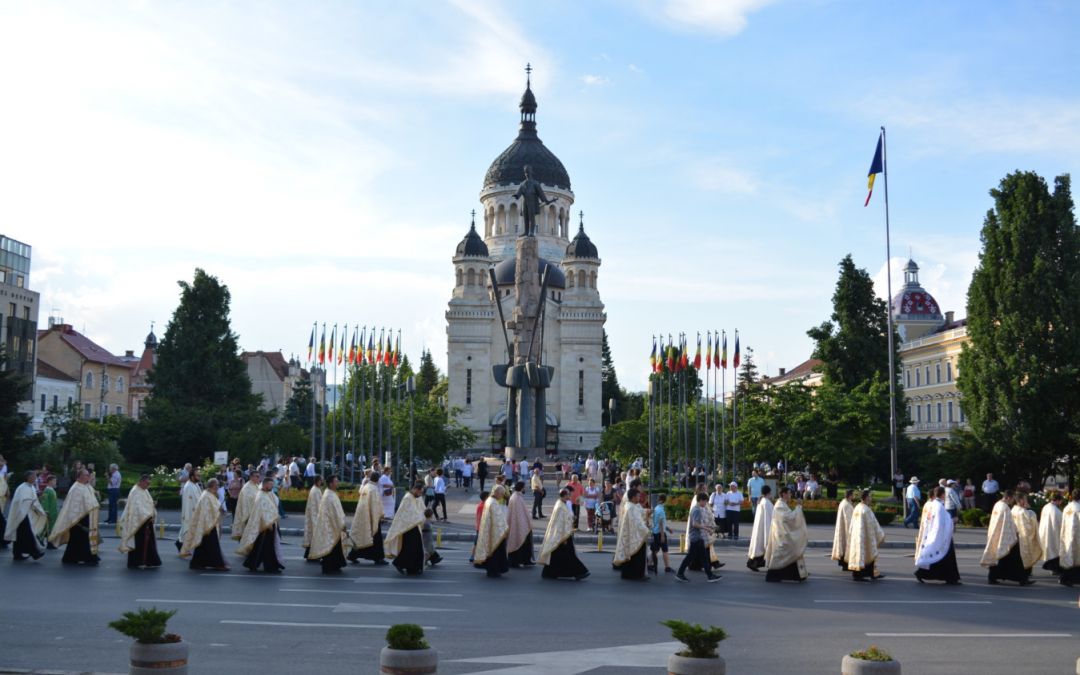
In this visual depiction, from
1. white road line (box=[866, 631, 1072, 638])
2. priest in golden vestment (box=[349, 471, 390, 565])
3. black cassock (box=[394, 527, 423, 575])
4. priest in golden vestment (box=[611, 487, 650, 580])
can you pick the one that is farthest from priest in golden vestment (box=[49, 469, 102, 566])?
white road line (box=[866, 631, 1072, 638])

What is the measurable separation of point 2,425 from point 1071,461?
112ft

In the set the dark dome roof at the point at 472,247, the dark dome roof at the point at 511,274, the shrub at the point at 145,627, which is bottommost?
the shrub at the point at 145,627

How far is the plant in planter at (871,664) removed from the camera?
7.70 metres

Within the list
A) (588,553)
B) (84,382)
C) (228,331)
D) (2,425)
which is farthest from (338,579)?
(84,382)

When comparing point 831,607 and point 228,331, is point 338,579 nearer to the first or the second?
point 831,607

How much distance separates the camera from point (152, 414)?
179 ft

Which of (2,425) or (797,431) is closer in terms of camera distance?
(2,425)

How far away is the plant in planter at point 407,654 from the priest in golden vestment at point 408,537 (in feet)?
28.5

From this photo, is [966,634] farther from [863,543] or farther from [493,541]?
[493,541]

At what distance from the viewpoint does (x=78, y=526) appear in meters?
17.4

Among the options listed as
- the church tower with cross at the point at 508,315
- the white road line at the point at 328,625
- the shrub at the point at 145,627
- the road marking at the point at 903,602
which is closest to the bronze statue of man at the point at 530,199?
the church tower with cross at the point at 508,315

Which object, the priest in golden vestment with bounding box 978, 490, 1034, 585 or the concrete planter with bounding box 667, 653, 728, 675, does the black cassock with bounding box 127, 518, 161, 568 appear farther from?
the priest in golden vestment with bounding box 978, 490, 1034, 585

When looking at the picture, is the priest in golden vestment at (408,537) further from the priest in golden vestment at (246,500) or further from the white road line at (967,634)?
the white road line at (967,634)

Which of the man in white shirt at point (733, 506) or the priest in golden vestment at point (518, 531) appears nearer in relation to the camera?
the priest in golden vestment at point (518, 531)
